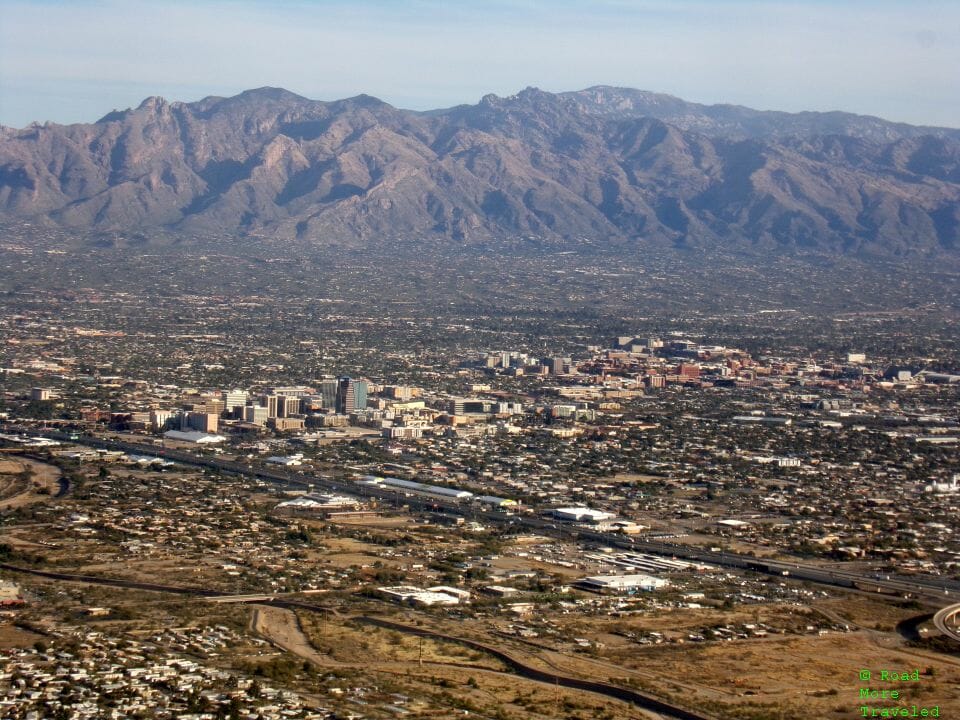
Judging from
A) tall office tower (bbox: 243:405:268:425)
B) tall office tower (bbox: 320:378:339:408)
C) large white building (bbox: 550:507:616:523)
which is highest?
large white building (bbox: 550:507:616:523)

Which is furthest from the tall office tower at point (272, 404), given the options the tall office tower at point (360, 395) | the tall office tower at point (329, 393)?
the tall office tower at point (360, 395)

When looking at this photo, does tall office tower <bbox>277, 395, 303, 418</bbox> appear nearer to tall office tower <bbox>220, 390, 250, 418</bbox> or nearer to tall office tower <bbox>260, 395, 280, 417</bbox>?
tall office tower <bbox>260, 395, 280, 417</bbox>

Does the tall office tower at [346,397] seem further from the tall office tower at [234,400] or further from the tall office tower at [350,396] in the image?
the tall office tower at [234,400]

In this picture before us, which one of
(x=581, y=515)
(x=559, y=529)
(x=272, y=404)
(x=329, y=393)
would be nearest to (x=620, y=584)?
(x=559, y=529)

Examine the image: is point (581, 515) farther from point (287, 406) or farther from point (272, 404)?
point (272, 404)

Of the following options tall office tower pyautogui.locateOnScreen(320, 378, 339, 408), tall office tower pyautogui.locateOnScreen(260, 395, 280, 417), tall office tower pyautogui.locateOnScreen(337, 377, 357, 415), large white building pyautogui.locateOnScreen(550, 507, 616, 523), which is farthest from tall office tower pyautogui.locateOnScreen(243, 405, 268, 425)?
large white building pyautogui.locateOnScreen(550, 507, 616, 523)
